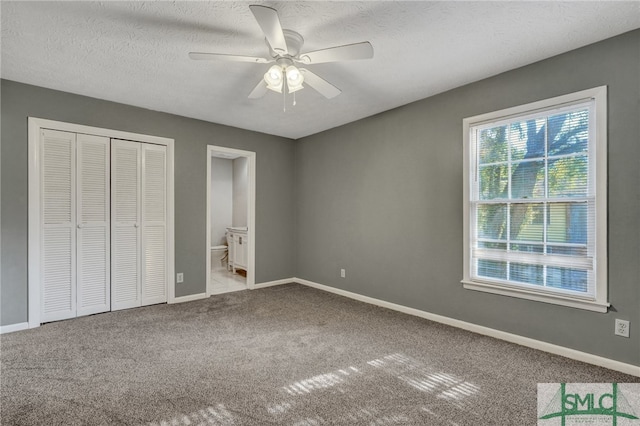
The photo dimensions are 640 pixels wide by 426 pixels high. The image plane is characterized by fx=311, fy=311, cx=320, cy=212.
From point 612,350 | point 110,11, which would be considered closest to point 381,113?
point 110,11

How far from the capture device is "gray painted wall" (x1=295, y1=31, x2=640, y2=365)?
90.2 inches

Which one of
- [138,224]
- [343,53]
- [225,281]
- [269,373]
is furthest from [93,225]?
[343,53]

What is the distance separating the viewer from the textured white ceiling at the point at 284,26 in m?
2.02

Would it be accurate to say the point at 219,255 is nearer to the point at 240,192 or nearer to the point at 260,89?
the point at 240,192

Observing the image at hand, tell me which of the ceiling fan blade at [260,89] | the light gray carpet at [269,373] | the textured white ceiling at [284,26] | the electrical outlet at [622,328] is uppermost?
the textured white ceiling at [284,26]

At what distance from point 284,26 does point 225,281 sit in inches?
169

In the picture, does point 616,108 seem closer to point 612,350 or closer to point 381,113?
point 612,350

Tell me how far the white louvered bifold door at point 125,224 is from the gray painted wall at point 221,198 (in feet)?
11.0

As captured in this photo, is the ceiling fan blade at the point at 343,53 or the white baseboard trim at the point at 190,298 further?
the white baseboard trim at the point at 190,298

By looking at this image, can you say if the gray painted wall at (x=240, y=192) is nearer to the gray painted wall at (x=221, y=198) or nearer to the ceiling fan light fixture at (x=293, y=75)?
the gray painted wall at (x=221, y=198)

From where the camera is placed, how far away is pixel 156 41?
2385mm

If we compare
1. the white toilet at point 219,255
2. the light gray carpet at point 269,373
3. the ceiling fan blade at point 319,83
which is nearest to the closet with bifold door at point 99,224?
the light gray carpet at point 269,373

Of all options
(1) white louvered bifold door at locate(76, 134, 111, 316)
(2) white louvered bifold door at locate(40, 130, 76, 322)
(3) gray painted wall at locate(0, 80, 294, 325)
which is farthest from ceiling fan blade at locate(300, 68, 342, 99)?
(2) white louvered bifold door at locate(40, 130, 76, 322)

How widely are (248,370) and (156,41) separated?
2610 millimetres
